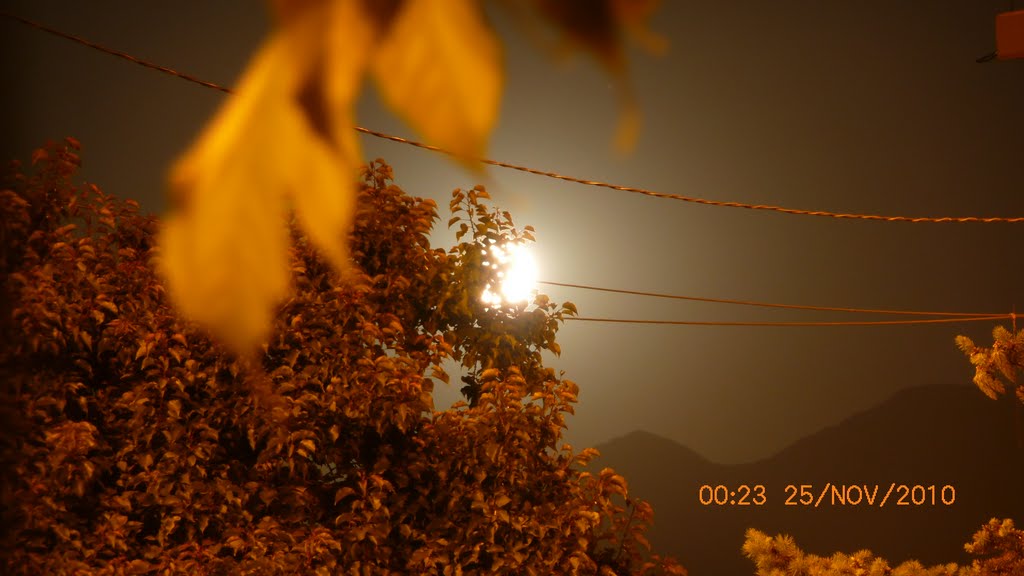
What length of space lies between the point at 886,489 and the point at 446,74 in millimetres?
8796

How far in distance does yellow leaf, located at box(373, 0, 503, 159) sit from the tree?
7.92 feet

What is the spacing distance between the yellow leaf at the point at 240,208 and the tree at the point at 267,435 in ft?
7.89

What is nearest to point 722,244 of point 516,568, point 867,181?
point 867,181

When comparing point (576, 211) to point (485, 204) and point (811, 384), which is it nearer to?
point (485, 204)

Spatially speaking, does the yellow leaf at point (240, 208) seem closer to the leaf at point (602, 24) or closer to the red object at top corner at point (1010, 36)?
the leaf at point (602, 24)

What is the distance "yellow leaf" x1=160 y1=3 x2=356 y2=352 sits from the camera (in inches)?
11.0

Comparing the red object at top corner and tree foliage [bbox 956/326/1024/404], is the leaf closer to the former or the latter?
the red object at top corner

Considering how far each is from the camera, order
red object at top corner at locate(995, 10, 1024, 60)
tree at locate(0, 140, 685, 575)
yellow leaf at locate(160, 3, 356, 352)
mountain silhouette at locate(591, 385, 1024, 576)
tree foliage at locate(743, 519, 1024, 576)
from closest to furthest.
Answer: yellow leaf at locate(160, 3, 356, 352)
red object at top corner at locate(995, 10, 1024, 60)
tree at locate(0, 140, 685, 575)
tree foliage at locate(743, 519, 1024, 576)
mountain silhouette at locate(591, 385, 1024, 576)

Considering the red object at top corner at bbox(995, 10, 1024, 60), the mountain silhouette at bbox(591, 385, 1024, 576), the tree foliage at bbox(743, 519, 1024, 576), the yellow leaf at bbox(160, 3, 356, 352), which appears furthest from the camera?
the mountain silhouette at bbox(591, 385, 1024, 576)

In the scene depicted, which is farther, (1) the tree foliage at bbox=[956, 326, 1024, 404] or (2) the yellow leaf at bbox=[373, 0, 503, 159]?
(1) the tree foliage at bbox=[956, 326, 1024, 404]

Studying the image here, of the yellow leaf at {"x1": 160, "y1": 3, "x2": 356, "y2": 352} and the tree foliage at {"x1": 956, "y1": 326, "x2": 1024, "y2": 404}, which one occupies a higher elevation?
the tree foliage at {"x1": 956, "y1": 326, "x2": 1024, "y2": 404}
